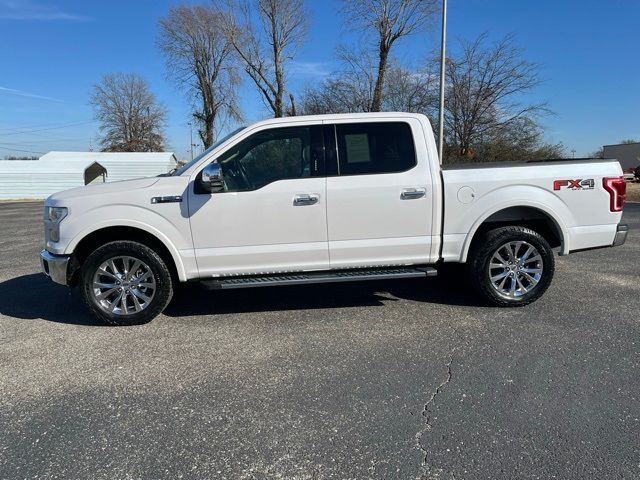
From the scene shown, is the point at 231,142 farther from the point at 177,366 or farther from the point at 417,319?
the point at 417,319

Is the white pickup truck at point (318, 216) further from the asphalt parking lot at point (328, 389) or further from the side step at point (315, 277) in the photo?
the asphalt parking lot at point (328, 389)

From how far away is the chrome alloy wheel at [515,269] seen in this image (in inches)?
194

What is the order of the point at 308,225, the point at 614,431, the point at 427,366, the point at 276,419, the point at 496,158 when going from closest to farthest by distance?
the point at 614,431 < the point at 276,419 < the point at 427,366 < the point at 308,225 < the point at 496,158

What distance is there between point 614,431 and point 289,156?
3.47 m

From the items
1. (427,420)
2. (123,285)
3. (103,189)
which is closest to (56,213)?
(103,189)

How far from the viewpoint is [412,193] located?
4.67m

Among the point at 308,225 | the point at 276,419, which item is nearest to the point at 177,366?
the point at 276,419

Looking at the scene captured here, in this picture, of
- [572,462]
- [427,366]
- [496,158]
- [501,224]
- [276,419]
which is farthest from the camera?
[496,158]

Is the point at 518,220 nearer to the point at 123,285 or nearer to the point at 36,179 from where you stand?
the point at 123,285

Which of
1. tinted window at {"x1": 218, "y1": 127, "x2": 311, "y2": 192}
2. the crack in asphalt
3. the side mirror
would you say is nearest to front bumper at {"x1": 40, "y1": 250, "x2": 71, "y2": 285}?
the side mirror

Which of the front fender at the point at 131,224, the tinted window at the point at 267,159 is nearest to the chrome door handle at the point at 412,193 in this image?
the tinted window at the point at 267,159

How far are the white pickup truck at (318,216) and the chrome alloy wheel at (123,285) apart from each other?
1cm

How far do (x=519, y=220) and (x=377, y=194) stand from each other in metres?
1.69

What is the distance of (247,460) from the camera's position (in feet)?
8.48
